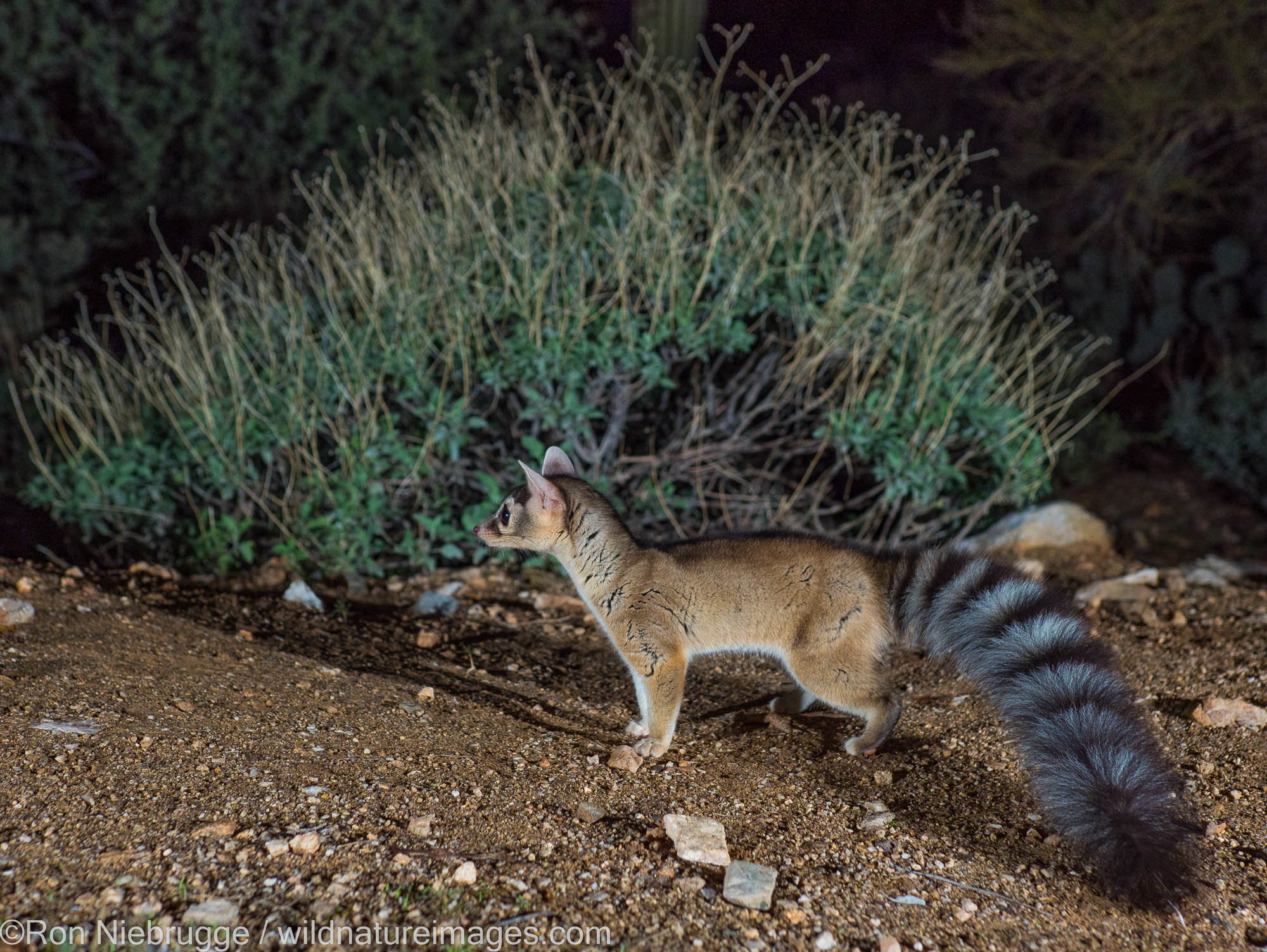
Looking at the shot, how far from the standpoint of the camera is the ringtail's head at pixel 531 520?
448cm

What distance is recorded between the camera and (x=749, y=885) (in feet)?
10.5

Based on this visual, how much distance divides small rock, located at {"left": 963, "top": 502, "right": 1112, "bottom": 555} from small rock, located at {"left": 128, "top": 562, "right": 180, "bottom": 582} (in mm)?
4890

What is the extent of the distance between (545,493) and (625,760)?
3.67ft

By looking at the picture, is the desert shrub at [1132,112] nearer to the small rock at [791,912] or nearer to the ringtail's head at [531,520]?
the ringtail's head at [531,520]

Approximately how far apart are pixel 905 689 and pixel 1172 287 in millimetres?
7206

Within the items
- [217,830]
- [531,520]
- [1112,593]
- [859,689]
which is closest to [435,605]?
[531,520]

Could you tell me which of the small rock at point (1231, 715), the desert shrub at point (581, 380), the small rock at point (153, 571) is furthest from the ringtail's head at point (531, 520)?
the small rock at point (1231, 715)

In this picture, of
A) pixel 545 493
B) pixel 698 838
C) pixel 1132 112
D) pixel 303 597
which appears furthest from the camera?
pixel 1132 112

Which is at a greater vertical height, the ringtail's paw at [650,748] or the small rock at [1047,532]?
the ringtail's paw at [650,748]

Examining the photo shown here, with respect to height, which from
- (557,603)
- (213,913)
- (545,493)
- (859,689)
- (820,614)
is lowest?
(557,603)

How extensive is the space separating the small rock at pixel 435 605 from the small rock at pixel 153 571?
1426 mm

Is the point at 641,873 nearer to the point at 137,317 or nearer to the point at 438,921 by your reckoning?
the point at 438,921

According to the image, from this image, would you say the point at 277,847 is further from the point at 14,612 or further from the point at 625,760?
the point at 14,612

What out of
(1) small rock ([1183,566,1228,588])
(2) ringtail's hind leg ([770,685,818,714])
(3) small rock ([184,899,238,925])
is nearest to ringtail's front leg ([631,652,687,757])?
(2) ringtail's hind leg ([770,685,818,714])
